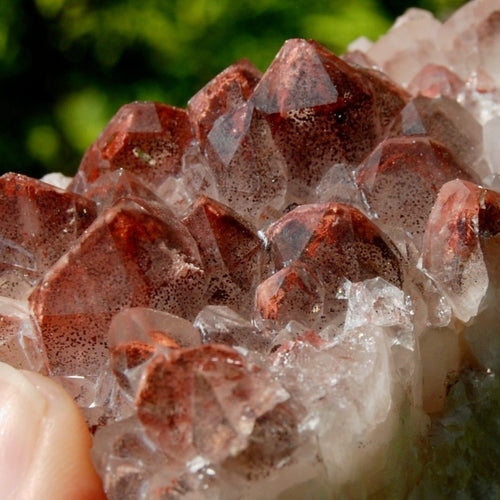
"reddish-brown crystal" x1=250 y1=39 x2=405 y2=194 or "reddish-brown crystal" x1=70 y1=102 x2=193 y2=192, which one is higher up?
"reddish-brown crystal" x1=250 y1=39 x2=405 y2=194

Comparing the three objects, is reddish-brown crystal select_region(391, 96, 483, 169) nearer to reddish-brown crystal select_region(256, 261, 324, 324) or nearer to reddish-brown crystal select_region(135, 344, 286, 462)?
reddish-brown crystal select_region(256, 261, 324, 324)

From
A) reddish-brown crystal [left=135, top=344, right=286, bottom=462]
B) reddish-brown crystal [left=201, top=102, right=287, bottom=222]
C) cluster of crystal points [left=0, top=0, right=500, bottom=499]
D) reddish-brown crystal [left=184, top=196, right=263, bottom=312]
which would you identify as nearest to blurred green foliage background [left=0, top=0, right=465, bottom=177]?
cluster of crystal points [left=0, top=0, right=500, bottom=499]

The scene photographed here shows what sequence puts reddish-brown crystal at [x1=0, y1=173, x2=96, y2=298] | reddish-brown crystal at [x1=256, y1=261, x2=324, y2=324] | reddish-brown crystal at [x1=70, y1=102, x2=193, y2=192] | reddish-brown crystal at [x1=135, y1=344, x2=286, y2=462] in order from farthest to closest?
1. reddish-brown crystal at [x1=70, y1=102, x2=193, y2=192]
2. reddish-brown crystal at [x1=0, y1=173, x2=96, y2=298]
3. reddish-brown crystal at [x1=256, y1=261, x2=324, y2=324]
4. reddish-brown crystal at [x1=135, y1=344, x2=286, y2=462]

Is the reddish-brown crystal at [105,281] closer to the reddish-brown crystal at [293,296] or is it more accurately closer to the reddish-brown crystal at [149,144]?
the reddish-brown crystal at [293,296]

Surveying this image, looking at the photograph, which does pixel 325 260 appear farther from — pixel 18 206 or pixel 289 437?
pixel 18 206

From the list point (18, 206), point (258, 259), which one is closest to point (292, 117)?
point (258, 259)

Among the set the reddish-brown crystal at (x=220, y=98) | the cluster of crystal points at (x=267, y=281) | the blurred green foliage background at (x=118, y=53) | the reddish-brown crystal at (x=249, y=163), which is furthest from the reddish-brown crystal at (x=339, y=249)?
the blurred green foliage background at (x=118, y=53)

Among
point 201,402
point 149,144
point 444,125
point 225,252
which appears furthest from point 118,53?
point 201,402
